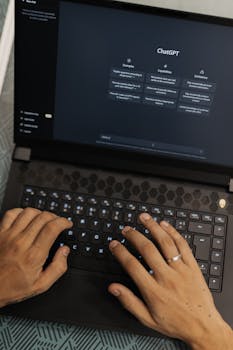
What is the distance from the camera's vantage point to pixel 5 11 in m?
0.87

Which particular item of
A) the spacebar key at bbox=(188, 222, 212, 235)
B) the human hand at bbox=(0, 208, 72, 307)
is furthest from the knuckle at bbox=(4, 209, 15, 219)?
the spacebar key at bbox=(188, 222, 212, 235)

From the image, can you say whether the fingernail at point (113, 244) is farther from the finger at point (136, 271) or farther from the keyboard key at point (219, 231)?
the keyboard key at point (219, 231)

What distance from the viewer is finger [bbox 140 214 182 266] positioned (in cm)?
69

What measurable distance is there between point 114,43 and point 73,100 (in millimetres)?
119

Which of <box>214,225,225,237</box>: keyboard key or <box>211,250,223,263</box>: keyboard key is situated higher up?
<box>214,225,225,237</box>: keyboard key

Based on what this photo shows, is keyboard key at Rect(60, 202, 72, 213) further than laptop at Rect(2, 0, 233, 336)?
Yes

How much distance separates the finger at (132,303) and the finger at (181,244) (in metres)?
0.10

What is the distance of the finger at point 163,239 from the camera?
0.69 metres

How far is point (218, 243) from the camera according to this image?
2.41 feet

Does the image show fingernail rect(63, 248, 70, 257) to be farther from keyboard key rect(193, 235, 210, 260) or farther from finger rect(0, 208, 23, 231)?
keyboard key rect(193, 235, 210, 260)

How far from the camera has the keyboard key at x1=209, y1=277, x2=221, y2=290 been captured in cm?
72

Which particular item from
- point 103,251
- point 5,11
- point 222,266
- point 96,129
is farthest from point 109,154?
point 5,11

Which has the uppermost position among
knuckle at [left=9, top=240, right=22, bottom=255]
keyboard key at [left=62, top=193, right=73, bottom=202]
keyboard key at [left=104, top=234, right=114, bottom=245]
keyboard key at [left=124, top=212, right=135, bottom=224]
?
keyboard key at [left=62, top=193, right=73, bottom=202]

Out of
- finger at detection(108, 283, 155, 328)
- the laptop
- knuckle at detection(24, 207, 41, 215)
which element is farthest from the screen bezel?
finger at detection(108, 283, 155, 328)
